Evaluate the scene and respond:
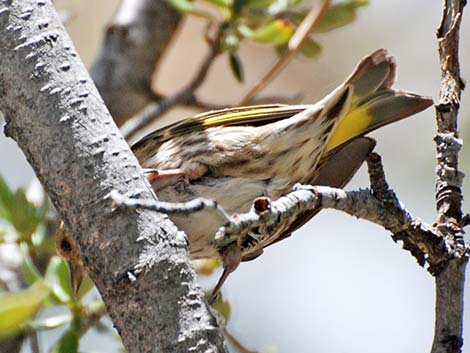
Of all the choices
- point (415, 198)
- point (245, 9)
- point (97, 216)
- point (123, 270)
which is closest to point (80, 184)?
point (97, 216)

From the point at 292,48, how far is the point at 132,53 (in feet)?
3.03

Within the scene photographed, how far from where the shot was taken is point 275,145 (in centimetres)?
342

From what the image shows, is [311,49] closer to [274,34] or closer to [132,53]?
[274,34]

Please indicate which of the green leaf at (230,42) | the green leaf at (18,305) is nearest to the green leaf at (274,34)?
the green leaf at (230,42)

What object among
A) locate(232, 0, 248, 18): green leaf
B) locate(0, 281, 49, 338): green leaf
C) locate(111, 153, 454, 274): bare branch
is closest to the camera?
locate(0, 281, 49, 338): green leaf

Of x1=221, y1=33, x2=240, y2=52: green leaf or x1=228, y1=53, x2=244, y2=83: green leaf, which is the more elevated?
x1=221, y1=33, x2=240, y2=52: green leaf

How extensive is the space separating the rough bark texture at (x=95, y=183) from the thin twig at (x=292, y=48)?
176cm

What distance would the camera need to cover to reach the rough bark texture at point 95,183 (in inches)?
75.7

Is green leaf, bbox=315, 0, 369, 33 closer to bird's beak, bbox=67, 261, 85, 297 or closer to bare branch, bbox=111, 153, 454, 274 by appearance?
bird's beak, bbox=67, 261, 85, 297

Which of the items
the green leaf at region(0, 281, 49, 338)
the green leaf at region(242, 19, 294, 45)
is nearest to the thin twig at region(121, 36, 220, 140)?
the green leaf at region(242, 19, 294, 45)

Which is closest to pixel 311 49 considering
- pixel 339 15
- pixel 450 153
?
pixel 339 15

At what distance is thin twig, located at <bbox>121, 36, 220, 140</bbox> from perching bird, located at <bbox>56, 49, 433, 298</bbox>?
1.39ft

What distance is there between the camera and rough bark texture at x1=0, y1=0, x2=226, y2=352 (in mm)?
1922

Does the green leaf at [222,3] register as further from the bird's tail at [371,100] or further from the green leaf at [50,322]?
the green leaf at [50,322]
